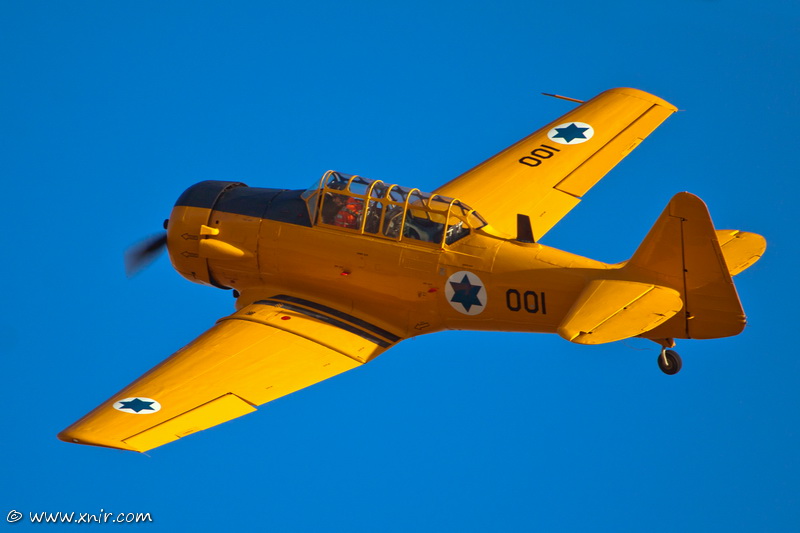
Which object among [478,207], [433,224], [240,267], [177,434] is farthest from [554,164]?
[177,434]

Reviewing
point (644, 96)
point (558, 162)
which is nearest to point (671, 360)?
point (558, 162)

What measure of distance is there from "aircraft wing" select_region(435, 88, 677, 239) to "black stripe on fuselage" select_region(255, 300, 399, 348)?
270 cm

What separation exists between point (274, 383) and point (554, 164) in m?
6.03

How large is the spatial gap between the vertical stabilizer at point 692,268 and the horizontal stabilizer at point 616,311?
0.64ft

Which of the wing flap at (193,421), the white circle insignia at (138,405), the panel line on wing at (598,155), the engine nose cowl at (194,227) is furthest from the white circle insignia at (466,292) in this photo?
the white circle insignia at (138,405)

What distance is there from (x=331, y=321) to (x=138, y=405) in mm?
2990

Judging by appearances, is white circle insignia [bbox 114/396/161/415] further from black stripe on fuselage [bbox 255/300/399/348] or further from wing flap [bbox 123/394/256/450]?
black stripe on fuselage [bbox 255/300/399/348]

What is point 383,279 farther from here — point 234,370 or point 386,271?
point 234,370

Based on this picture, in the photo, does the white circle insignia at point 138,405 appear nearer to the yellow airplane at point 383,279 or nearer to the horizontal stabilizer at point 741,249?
the yellow airplane at point 383,279

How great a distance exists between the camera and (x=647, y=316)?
16.5m

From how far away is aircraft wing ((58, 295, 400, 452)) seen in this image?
16.9m

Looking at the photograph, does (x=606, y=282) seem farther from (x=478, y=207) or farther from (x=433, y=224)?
(x=478, y=207)

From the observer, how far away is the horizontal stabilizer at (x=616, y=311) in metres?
16.1

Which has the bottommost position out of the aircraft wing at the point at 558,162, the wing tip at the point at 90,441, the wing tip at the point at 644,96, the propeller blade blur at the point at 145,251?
the wing tip at the point at 90,441
